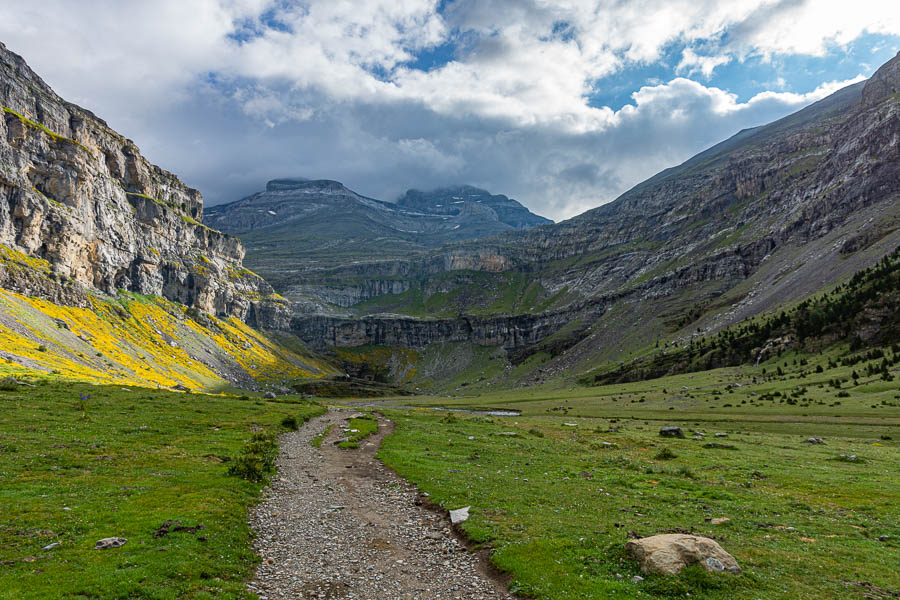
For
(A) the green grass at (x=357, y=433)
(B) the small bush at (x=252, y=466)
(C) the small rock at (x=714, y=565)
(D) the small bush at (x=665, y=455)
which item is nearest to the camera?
(C) the small rock at (x=714, y=565)

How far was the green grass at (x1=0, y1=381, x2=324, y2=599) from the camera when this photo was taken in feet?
46.2

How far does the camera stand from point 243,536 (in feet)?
63.6

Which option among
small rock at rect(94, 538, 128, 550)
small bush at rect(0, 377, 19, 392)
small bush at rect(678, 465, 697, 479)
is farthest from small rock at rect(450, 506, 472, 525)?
small bush at rect(0, 377, 19, 392)

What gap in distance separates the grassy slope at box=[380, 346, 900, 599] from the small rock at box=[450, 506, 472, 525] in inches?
29.0

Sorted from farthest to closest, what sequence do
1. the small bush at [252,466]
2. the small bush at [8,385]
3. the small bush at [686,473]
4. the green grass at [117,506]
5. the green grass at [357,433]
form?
1. the small bush at [8,385]
2. the green grass at [357,433]
3. the small bush at [686,473]
4. the small bush at [252,466]
5. the green grass at [117,506]

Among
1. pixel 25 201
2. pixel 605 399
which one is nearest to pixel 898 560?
pixel 605 399

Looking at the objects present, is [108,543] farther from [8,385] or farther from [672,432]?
[672,432]

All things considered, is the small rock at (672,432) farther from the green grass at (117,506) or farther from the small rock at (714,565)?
the green grass at (117,506)

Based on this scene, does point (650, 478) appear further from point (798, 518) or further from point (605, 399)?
point (605, 399)

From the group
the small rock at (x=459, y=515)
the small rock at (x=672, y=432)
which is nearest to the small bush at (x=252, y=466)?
the small rock at (x=459, y=515)

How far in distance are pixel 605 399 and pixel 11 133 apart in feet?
919

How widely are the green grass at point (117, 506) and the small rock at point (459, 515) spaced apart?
9.70 metres

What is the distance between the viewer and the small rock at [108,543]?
16.4m

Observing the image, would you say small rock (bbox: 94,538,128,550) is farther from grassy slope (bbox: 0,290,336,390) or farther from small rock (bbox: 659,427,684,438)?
grassy slope (bbox: 0,290,336,390)
